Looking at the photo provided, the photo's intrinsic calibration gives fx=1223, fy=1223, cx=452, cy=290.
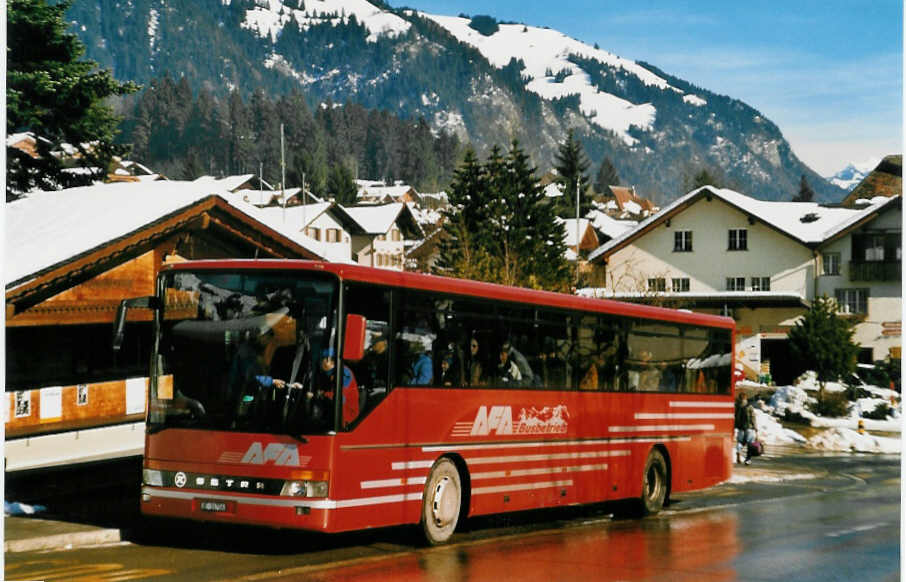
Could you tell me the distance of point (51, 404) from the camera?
23.0 m

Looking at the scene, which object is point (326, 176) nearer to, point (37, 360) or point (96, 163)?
point (96, 163)

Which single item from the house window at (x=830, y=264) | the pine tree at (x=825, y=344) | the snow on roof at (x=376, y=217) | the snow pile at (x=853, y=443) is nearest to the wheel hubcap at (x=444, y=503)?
the snow pile at (x=853, y=443)

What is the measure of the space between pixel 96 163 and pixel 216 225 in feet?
41.0

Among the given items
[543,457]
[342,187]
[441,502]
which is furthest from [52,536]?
[342,187]

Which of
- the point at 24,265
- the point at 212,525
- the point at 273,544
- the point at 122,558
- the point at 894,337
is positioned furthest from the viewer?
the point at 894,337

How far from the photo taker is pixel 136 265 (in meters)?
22.0

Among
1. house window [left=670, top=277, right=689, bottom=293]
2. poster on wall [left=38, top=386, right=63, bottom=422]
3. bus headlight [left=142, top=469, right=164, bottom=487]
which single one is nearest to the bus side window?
bus headlight [left=142, top=469, right=164, bottom=487]

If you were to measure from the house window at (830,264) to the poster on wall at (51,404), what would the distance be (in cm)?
5832

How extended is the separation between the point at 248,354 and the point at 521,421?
14.1ft

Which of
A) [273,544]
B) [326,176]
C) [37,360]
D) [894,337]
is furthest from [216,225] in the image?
[326,176]

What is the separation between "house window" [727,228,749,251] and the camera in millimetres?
74812

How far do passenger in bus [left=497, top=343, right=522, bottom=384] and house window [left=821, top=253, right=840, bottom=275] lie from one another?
62.0 metres

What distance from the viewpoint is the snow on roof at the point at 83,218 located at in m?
19.9

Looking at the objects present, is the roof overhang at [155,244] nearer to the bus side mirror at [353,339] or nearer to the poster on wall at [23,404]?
the poster on wall at [23,404]
